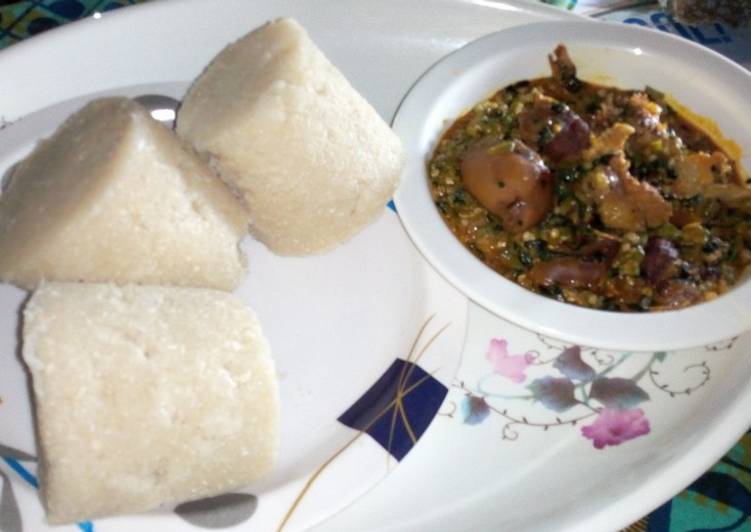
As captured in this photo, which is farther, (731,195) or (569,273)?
(731,195)

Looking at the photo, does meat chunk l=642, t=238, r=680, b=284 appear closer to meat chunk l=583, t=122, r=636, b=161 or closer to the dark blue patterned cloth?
meat chunk l=583, t=122, r=636, b=161

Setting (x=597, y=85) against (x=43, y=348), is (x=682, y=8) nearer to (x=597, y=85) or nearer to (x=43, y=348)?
(x=597, y=85)

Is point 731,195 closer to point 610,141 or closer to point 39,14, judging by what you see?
point 610,141

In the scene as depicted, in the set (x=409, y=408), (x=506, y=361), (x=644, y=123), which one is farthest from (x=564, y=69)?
(x=409, y=408)

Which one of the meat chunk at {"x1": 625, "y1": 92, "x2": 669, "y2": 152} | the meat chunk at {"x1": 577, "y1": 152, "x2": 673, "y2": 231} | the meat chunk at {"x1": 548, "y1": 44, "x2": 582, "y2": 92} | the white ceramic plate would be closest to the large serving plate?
the white ceramic plate

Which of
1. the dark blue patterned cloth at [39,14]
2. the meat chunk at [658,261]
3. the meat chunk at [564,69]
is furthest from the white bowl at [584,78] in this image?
the dark blue patterned cloth at [39,14]

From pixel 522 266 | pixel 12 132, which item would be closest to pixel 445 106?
pixel 522 266

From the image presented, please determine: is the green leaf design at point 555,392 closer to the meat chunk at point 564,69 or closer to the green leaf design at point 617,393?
the green leaf design at point 617,393
